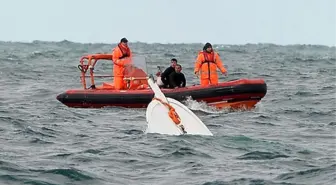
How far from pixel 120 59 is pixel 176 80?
2140mm

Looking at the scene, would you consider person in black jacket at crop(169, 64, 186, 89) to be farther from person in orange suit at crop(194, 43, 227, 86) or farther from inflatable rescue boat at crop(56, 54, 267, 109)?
person in orange suit at crop(194, 43, 227, 86)

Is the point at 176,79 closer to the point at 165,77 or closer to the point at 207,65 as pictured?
the point at 165,77

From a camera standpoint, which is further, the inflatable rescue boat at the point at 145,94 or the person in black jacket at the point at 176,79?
the person in black jacket at the point at 176,79

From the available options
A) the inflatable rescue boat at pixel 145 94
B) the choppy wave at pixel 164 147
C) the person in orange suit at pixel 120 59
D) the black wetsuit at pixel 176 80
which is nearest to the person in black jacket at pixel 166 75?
the black wetsuit at pixel 176 80

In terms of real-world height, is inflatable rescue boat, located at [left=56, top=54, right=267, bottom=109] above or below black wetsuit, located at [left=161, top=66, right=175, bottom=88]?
below

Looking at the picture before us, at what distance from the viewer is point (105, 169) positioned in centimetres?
1124

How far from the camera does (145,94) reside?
65.0 feet

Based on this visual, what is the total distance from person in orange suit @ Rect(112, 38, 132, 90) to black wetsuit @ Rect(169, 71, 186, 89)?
1.99 m

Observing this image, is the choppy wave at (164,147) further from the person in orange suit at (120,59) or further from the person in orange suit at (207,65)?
the person in orange suit at (120,59)

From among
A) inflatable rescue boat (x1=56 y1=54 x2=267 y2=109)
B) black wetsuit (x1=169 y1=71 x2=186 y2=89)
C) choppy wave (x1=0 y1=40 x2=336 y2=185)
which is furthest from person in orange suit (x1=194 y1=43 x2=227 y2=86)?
choppy wave (x1=0 y1=40 x2=336 y2=185)

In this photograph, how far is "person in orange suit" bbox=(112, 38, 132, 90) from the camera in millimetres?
21236

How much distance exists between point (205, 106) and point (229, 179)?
28.9 ft

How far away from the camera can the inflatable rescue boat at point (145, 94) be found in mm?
19172

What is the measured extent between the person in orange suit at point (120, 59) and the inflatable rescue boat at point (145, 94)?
5.2 inches
